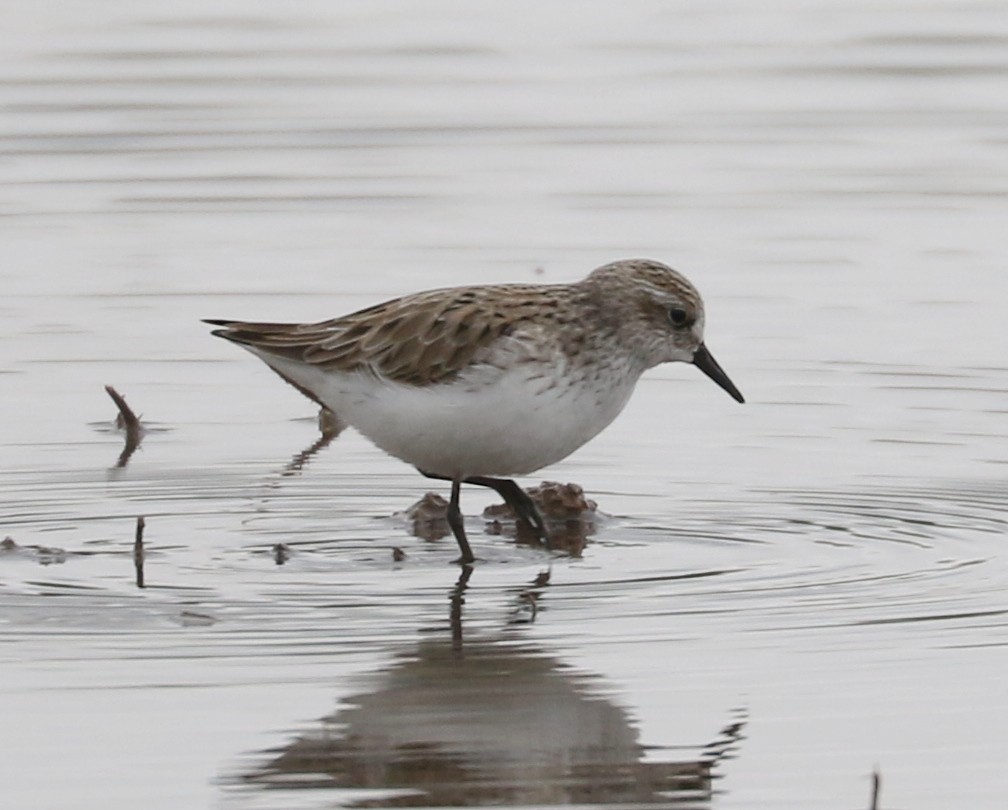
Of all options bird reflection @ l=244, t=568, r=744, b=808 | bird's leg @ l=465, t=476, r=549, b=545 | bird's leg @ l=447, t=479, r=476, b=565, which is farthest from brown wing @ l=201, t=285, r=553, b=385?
bird reflection @ l=244, t=568, r=744, b=808

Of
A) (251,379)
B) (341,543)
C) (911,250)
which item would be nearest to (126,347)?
(251,379)

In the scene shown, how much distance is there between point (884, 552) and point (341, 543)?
6.32ft

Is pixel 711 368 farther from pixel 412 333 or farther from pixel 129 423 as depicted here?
pixel 129 423

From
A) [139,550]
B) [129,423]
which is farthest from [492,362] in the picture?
[129,423]

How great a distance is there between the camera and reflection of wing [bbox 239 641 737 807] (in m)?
6.42

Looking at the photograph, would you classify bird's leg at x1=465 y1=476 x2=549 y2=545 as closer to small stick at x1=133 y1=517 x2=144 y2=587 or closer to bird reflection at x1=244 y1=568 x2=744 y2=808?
small stick at x1=133 y1=517 x2=144 y2=587

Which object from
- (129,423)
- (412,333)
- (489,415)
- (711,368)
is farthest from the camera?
(129,423)

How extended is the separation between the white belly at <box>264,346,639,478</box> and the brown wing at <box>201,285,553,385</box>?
0.19 feet

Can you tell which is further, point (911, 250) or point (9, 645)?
point (911, 250)

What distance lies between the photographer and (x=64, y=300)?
42.7 feet

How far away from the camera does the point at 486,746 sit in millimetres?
6742

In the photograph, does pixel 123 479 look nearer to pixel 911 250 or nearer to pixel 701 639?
pixel 701 639

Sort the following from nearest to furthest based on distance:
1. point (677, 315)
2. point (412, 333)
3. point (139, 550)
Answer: point (139, 550)
point (412, 333)
point (677, 315)

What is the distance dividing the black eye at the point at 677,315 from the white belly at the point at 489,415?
1.17 feet
